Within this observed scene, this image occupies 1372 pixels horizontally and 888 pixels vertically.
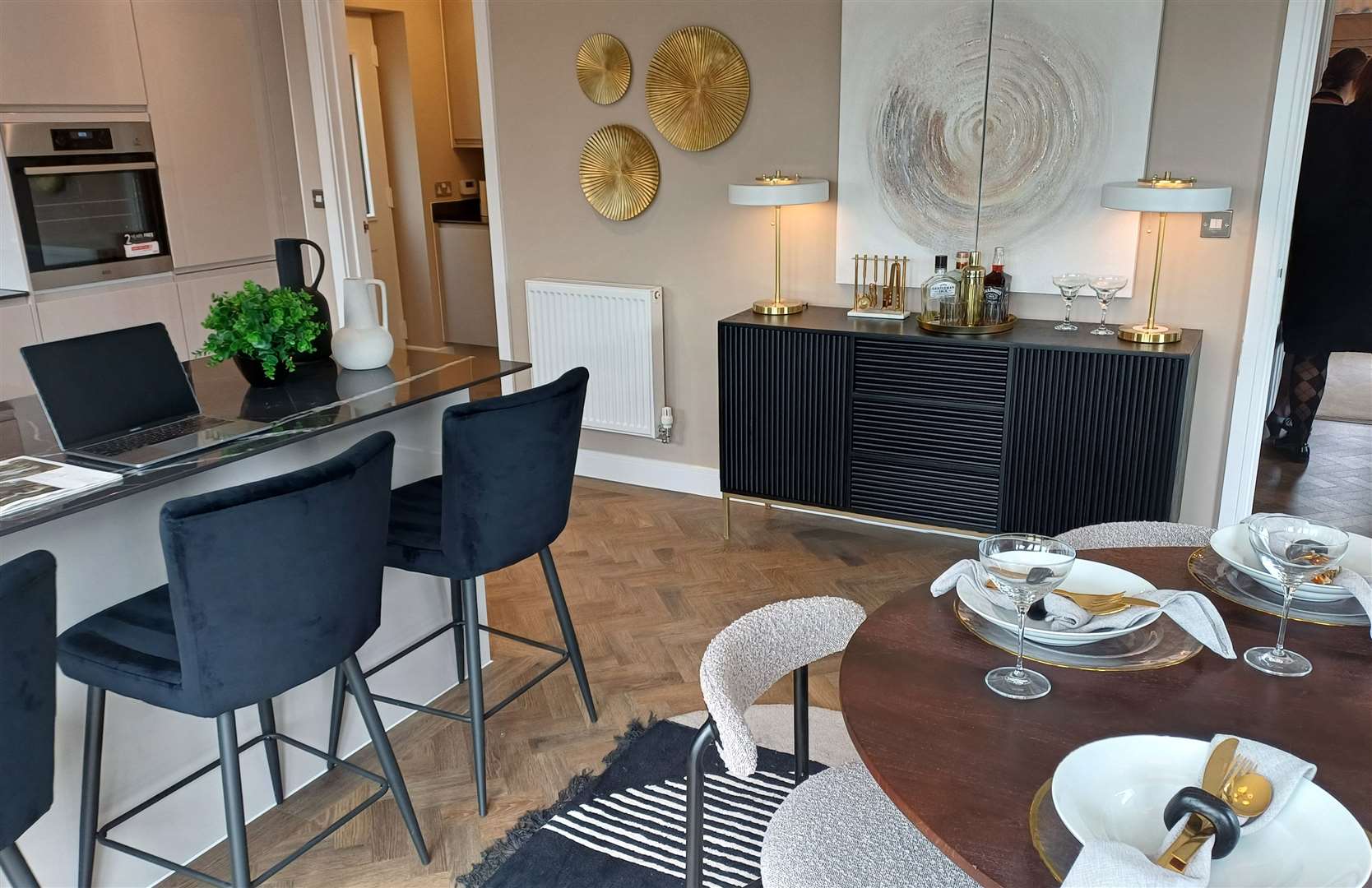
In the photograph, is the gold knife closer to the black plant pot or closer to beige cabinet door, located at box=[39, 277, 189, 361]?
the black plant pot

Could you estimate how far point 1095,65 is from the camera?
3377 mm

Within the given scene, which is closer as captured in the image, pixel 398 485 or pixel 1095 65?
pixel 398 485

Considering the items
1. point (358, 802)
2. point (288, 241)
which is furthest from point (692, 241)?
point (358, 802)

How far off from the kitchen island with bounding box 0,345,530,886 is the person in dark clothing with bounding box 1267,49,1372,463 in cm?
379

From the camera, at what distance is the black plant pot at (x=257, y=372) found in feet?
8.06

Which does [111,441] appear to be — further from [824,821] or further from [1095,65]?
[1095,65]

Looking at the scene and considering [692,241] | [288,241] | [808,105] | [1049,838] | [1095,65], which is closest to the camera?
[1049,838]

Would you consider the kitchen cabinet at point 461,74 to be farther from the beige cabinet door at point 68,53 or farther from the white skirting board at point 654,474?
the white skirting board at point 654,474

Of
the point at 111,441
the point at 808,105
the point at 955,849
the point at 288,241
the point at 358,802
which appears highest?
the point at 808,105

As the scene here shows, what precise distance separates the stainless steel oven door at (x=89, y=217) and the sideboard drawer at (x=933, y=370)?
129 inches

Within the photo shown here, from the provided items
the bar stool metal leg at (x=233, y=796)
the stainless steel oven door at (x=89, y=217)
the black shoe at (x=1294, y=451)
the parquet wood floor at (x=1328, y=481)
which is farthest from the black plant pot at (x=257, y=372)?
the black shoe at (x=1294, y=451)

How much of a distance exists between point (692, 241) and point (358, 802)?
8.70 ft

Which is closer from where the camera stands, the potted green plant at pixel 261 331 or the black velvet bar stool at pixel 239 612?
the black velvet bar stool at pixel 239 612

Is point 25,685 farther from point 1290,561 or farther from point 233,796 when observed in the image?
point 1290,561
